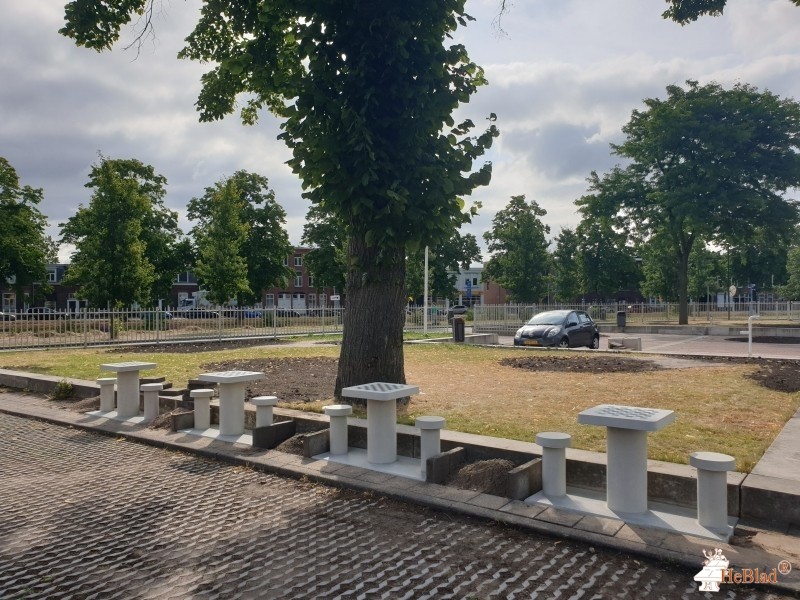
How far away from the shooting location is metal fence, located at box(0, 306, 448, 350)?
19.9 metres

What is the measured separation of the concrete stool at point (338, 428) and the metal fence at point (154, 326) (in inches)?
711

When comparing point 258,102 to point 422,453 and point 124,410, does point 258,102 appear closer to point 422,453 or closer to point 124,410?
point 124,410

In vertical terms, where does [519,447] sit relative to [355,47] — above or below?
below

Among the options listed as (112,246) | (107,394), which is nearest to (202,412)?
(107,394)

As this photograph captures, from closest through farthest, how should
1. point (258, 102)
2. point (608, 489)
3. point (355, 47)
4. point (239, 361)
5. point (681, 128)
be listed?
point (608, 489), point (355, 47), point (258, 102), point (239, 361), point (681, 128)

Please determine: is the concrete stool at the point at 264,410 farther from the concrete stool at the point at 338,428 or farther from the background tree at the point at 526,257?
the background tree at the point at 526,257

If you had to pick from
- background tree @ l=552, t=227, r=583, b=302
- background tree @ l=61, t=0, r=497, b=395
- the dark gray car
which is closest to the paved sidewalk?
background tree @ l=61, t=0, r=497, b=395

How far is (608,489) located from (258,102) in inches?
464

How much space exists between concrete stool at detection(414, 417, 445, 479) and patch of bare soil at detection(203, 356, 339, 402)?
A: 3.36 m

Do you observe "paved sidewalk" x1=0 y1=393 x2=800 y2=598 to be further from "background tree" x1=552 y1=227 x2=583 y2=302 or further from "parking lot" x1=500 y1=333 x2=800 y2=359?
"background tree" x1=552 y1=227 x2=583 y2=302

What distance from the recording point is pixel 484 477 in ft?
16.0

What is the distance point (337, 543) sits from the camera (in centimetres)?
396

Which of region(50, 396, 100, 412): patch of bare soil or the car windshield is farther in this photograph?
the car windshield

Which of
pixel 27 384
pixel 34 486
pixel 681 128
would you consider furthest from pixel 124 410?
pixel 681 128
